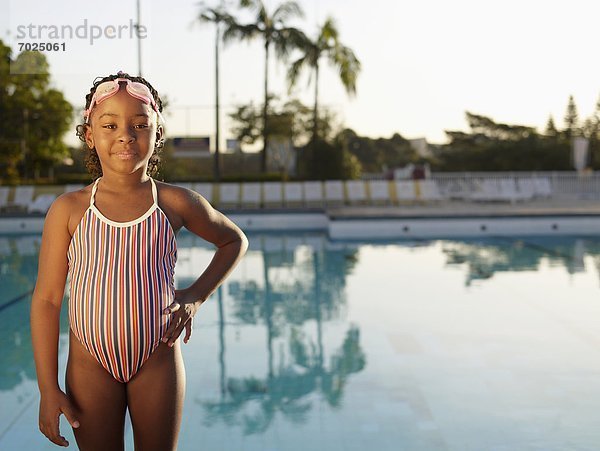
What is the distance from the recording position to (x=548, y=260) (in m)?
9.73

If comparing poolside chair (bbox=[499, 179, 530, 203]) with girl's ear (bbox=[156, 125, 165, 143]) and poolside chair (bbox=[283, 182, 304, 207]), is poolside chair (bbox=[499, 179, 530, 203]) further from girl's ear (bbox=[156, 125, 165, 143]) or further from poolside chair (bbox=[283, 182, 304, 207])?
girl's ear (bbox=[156, 125, 165, 143])

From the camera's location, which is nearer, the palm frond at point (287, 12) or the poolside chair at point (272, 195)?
the poolside chair at point (272, 195)

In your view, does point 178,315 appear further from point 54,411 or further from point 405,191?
point 405,191

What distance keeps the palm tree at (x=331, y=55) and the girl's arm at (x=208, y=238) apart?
19787 millimetres

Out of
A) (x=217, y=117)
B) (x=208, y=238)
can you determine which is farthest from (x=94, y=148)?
(x=217, y=117)

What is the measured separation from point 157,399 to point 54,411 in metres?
0.23

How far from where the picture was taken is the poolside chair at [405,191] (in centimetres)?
1756

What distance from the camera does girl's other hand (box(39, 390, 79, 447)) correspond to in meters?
1.57

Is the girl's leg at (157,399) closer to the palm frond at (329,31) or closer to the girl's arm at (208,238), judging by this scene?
the girl's arm at (208,238)

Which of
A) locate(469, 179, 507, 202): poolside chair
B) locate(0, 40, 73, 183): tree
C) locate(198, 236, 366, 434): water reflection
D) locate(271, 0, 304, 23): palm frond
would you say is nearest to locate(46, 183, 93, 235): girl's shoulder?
locate(198, 236, 366, 434): water reflection

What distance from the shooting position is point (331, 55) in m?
21.6

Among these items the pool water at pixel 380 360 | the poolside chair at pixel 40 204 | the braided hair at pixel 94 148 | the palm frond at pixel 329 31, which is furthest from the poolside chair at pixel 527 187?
the braided hair at pixel 94 148

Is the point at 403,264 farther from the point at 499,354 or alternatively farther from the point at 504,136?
the point at 504,136

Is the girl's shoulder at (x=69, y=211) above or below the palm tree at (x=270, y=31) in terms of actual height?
below
